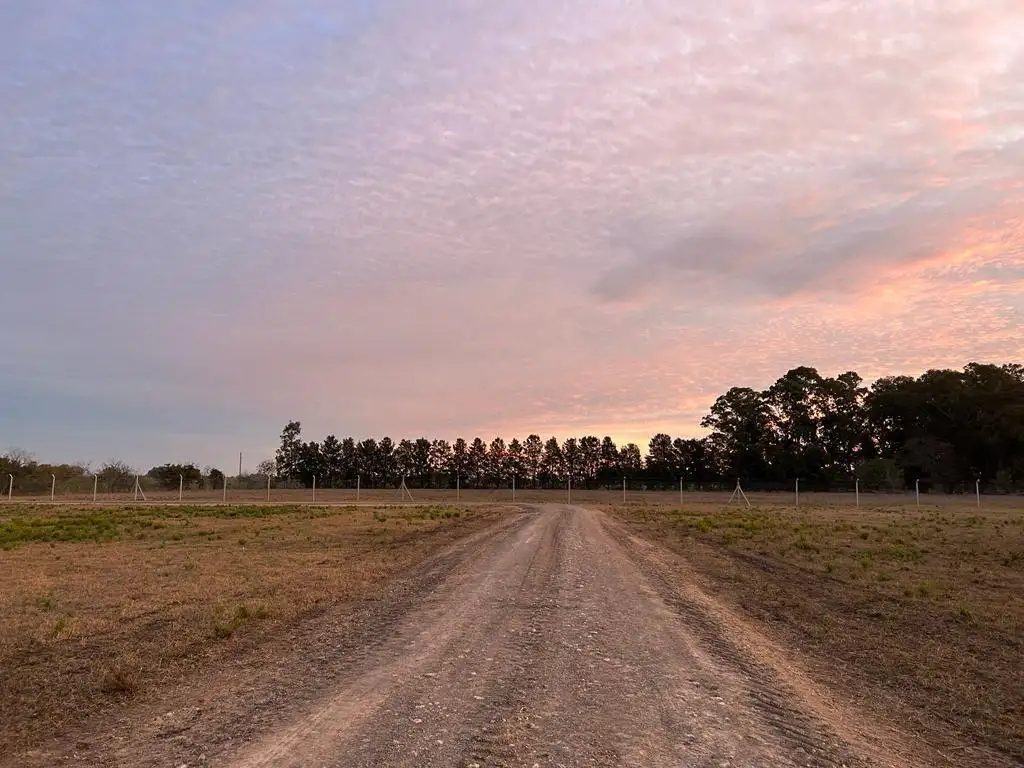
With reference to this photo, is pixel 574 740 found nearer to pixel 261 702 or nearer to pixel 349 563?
pixel 261 702

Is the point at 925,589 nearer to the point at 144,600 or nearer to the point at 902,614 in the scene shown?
the point at 902,614

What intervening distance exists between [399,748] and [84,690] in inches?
143

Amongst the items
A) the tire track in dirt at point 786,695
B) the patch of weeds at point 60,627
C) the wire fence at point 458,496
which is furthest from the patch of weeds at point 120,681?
the wire fence at point 458,496

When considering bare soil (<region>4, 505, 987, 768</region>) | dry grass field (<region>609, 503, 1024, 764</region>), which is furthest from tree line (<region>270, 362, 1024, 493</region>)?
bare soil (<region>4, 505, 987, 768</region>)

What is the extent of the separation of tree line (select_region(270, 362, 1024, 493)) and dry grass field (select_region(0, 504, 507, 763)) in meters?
73.6

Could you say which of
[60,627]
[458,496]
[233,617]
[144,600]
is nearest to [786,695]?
[233,617]

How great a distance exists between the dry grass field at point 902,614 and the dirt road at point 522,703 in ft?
2.58

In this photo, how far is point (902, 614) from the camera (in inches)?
418

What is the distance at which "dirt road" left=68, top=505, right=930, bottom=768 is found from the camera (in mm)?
4852

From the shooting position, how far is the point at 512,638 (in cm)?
831

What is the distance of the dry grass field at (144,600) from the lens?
6516 mm

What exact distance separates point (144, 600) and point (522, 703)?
794 centimetres

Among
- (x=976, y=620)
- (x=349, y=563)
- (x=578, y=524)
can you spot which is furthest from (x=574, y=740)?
(x=578, y=524)

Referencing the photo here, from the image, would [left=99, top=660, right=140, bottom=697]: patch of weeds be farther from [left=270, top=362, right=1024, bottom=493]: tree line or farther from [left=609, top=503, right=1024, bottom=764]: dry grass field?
[left=270, top=362, right=1024, bottom=493]: tree line
